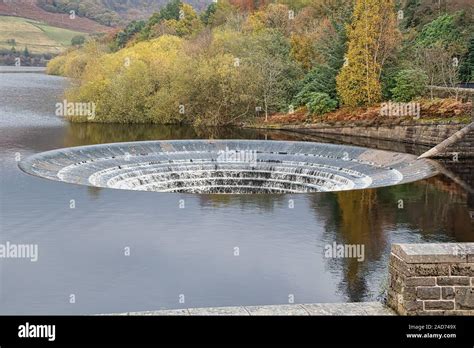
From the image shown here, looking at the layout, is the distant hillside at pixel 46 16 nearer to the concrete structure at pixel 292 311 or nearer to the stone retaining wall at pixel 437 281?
the concrete structure at pixel 292 311

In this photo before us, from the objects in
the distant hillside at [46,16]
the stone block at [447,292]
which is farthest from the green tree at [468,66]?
the distant hillside at [46,16]

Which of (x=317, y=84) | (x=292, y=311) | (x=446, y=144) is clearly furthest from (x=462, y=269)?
(x=317, y=84)

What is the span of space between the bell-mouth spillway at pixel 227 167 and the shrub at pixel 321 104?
12.5 meters

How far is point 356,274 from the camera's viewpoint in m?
16.0

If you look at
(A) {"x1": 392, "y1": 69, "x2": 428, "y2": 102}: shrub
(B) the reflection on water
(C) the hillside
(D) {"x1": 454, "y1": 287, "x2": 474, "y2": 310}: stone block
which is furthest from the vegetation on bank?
(C) the hillside

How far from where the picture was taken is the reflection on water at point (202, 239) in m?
14.8

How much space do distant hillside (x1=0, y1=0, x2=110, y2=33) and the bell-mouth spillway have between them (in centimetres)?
14569

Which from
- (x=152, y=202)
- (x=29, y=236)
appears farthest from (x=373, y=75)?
(x=29, y=236)

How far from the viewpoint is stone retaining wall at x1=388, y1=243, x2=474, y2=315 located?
9.86 meters

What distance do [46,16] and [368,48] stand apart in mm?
151176
